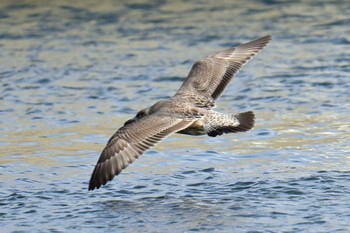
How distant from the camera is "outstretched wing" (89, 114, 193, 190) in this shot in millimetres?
8250

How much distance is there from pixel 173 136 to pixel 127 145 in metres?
2.28

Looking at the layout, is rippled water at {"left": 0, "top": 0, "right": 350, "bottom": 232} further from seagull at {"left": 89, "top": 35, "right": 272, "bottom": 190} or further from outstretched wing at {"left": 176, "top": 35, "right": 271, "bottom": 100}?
outstretched wing at {"left": 176, "top": 35, "right": 271, "bottom": 100}

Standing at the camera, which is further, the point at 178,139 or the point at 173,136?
the point at 173,136

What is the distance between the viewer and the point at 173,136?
1063cm

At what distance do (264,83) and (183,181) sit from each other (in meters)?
3.91

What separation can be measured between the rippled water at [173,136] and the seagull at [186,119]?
0.35 metres

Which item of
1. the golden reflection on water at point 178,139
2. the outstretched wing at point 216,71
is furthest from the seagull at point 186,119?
the golden reflection on water at point 178,139

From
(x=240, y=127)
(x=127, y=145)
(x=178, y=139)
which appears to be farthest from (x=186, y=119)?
(x=178, y=139)

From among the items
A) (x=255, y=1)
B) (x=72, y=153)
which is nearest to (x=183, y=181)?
(x=72, y=153)

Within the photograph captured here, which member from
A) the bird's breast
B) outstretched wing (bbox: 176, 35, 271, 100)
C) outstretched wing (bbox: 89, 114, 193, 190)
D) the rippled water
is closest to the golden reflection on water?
the rippled water

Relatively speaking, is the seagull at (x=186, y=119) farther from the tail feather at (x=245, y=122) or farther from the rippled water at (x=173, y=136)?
the rippled water at (x=173, y=136)

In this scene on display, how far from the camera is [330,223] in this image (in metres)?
7.43

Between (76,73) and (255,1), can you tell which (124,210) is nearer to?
(76,73)

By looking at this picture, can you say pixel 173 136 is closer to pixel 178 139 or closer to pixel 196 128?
pixel 178 139
